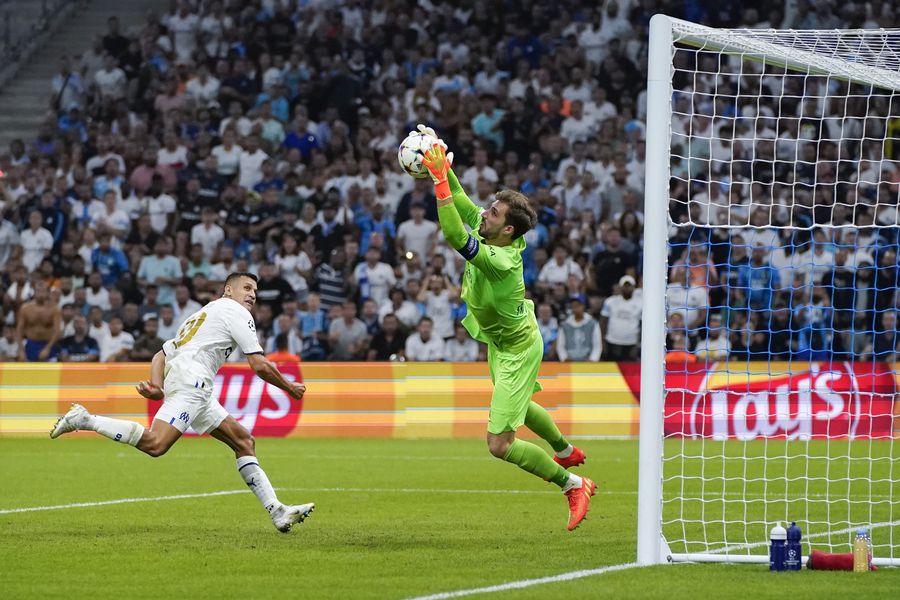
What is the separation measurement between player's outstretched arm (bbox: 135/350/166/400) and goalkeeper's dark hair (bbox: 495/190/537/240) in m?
2.78

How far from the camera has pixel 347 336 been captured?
904 inches

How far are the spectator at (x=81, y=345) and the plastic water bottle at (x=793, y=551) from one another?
16405 mm

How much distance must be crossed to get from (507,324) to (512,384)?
1.43 feet

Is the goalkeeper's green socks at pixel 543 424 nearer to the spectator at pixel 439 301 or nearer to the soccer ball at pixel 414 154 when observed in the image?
the soccer ball at pixel 414 154

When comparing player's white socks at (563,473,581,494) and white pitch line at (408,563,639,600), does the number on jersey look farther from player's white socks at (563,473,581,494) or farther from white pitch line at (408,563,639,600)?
white pitch line at (408,563,639,600)

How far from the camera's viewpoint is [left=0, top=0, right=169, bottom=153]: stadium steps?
30938 mm

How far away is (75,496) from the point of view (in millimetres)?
13898

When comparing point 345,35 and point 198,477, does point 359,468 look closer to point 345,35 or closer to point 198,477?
point 198,477

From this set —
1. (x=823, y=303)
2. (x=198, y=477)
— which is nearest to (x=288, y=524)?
(x=198, y=477)

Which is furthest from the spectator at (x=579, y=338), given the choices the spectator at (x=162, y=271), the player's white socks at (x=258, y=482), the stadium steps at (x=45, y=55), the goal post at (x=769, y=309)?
the stadium steps at (x=45, y=55)

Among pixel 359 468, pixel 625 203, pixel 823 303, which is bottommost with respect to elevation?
pixel 359 468

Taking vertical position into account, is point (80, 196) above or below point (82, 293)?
above

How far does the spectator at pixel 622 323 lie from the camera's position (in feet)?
73.9

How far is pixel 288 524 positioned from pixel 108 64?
20.7m
